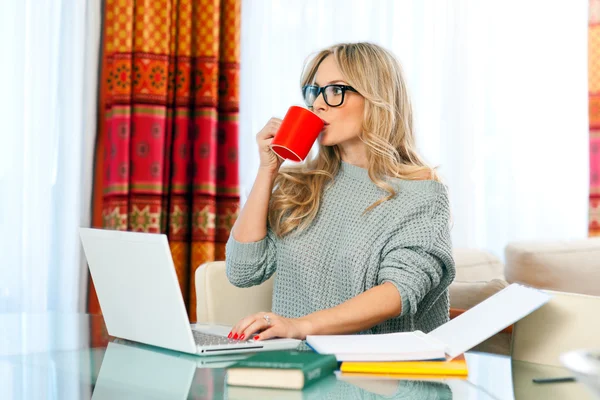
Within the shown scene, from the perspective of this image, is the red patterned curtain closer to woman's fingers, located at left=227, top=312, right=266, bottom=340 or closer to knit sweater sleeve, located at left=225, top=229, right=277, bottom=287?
knit sweater sleeve, located at left=225, top=229, right=277, bottom=287

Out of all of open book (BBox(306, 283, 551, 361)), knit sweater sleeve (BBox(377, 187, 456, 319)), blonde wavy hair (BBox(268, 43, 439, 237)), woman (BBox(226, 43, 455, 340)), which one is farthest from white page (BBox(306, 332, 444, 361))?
blonde wavy hair (BBox(268, 43, 439, 237))

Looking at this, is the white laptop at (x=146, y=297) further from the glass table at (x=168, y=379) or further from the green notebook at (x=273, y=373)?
the green notebook at (x=273, y=373)

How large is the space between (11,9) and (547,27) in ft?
7.93

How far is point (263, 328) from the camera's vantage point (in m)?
1.29

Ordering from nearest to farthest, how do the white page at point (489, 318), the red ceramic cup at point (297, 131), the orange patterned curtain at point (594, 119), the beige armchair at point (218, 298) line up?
the white page at point (489, 318), the red ceramic cup at point (297, 131), the beige armchair at point (218, 298), the orange patterned curtain at point (594, 119)

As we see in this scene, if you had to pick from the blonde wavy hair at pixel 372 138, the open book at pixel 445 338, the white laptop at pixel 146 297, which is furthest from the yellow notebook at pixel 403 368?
the blonde wavy hair at pixel 372 138

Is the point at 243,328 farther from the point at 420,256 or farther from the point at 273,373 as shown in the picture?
the point at 420,256

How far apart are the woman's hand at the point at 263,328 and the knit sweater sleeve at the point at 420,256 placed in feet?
0.95

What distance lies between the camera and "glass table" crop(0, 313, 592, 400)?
92cm

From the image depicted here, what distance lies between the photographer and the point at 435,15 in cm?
374

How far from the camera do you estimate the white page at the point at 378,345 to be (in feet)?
3.47

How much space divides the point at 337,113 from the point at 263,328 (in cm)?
62

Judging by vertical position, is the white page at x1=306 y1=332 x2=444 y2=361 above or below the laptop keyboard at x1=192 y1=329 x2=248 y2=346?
above

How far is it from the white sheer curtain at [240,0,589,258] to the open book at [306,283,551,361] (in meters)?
2.50
